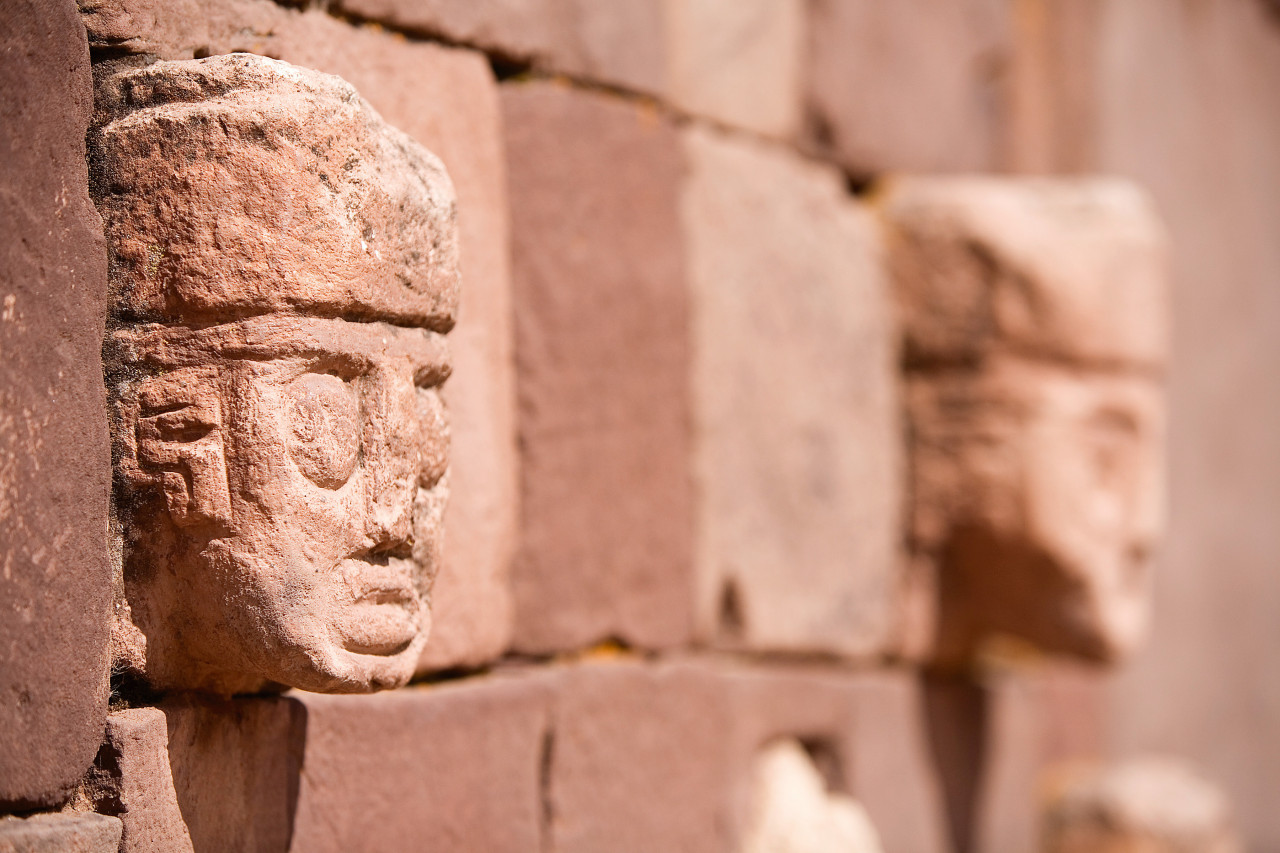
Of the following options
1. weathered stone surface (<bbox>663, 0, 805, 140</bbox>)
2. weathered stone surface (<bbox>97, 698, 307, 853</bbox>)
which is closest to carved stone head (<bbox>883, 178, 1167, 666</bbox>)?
weathered stone surface (<bbox>663, 0, 805, 140</bbox>)

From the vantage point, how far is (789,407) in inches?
112

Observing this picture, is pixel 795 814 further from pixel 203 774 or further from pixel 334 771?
pixel 203 774

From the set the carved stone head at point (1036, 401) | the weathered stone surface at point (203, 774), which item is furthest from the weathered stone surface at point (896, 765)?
the weathered stone surface at point (203, 774)

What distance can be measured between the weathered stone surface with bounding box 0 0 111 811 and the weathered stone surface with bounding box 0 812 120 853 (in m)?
0.02

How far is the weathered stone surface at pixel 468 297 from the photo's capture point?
1.87 metres

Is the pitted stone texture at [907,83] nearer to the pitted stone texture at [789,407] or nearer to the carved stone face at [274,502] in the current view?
the pitted stone texture at [789,407]

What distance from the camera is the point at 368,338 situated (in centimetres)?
150

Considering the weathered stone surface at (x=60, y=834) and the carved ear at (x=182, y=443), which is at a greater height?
the carved ear at (x=182, y=443)

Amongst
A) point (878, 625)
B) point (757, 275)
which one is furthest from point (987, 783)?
point (757, 275)

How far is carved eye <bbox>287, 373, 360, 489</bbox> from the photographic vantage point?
1.42 metres

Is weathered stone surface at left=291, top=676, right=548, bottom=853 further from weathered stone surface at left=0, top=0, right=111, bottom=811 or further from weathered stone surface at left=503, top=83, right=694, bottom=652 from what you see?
weathered stone surface at left=0, top=0, right=111, bottom=811

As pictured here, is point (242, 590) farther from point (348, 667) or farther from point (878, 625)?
point (878, 625)

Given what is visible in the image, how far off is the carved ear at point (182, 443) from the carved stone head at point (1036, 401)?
195 centimetres

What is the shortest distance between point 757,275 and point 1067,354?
692 mm
